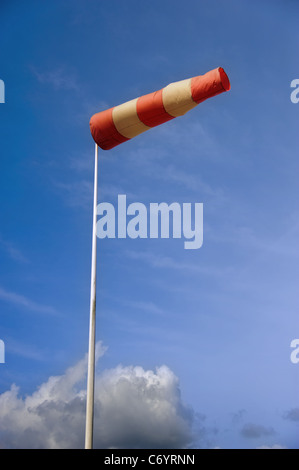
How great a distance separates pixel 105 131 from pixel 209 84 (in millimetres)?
3414

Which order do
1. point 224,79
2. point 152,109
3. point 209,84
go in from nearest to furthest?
point 224,79 → point 209,84 → point 152,109

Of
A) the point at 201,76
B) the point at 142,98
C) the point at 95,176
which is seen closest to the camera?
the point at 201,76

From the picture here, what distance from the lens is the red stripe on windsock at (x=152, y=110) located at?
12.0 meters

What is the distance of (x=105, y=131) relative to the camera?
1323 cm

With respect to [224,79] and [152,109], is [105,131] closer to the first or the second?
[152,109]

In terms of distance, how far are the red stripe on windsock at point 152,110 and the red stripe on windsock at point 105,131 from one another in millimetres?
995

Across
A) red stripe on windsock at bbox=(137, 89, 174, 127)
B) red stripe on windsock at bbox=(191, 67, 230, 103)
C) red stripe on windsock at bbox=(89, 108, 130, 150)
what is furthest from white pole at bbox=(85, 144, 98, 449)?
red stripe on windsock at bbox=(191, 67, 230, 103)

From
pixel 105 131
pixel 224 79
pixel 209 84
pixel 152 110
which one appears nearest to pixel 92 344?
pixel 105 131

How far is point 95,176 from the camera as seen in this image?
43.5 ft
